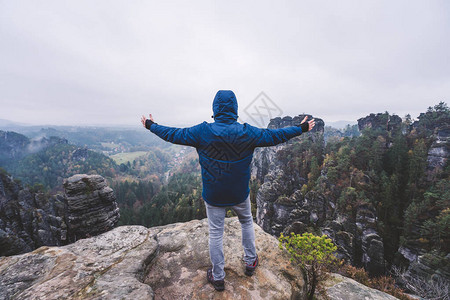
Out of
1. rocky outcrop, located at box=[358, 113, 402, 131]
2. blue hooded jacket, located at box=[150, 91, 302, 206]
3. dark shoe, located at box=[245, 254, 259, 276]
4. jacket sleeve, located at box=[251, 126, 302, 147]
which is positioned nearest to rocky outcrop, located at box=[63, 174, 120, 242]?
dark shoe, located at box=[245, 254, 259, 276]

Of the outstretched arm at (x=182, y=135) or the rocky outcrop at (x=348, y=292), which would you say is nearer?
the outstretched arm at (x=182, y=135)

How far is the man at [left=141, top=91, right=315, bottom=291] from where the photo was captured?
10.2 ft

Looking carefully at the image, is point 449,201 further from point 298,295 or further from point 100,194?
point 100,194

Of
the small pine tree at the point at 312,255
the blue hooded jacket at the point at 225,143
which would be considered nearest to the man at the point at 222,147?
the blue hooded jacket at the point at 225,143

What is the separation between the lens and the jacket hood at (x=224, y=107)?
325 cm

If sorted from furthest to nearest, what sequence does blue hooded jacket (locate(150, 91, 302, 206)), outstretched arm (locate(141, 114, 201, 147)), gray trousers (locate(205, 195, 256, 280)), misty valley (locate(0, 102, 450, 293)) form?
misty valley (locate(0, 102, 450, 293)) → gray trousers (locate(205, 195, 256, 280)) → outstretched arm (locate(141, 114, 201, 147)) → blue hooded jacket (locate(150, 91, 302, 206))

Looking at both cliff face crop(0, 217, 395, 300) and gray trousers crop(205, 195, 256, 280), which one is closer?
cliff face crop(0, 217, 395, 300)

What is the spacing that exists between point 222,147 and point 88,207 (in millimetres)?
11466

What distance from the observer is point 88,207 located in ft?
34.3

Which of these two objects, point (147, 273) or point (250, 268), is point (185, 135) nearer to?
point (250, 268)

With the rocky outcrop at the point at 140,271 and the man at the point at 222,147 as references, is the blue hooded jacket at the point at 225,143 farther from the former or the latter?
the rocky outcrop at the point at 140,271

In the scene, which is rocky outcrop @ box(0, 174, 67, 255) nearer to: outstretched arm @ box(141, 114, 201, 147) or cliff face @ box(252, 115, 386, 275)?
outstretched arm @ box(141, 114, 201, 147)

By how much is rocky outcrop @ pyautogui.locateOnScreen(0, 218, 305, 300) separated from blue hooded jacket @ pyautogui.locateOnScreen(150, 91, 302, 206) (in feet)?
6.66

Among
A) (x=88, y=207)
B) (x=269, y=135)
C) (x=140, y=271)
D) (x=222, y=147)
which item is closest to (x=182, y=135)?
(x=222, y=147)
